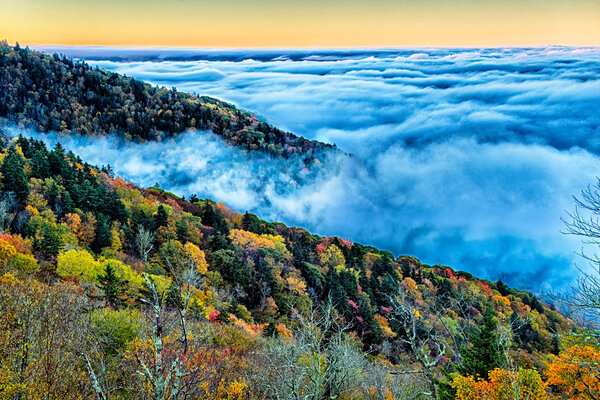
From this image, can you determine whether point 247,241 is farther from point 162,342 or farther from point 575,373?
point 162,342

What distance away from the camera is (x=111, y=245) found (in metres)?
61.5

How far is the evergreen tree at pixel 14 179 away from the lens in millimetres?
60344

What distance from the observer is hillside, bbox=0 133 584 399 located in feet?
42.4

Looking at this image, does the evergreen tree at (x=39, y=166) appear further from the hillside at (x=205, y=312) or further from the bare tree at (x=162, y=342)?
the bare tree at (x=162, y=342)

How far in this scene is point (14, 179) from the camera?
6062 cm

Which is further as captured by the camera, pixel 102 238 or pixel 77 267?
pixel 102 238

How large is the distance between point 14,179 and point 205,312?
47.0 m

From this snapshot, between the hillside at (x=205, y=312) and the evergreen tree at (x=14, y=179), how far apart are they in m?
0.22

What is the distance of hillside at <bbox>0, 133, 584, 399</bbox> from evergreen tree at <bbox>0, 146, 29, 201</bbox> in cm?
22

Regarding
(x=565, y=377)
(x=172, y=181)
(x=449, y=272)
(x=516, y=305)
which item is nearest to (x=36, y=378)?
(x=565, y=377)

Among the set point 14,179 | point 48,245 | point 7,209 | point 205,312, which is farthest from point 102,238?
point 205,312

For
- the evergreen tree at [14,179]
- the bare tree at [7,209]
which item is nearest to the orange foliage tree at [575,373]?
the bare tree at [7,209]

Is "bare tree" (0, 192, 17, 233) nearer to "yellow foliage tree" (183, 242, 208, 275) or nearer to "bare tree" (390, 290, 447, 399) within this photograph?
"yellow foliage tree" (183, 242, 208, 275)

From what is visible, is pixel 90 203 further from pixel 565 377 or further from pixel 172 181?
pixel 172 181
